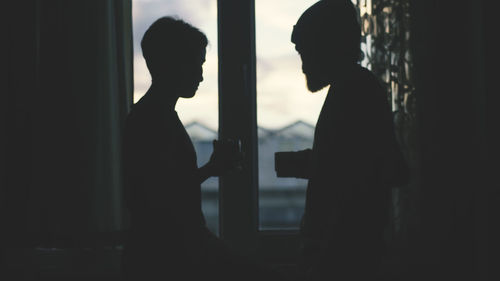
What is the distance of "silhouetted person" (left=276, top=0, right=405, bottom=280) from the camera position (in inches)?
35.5

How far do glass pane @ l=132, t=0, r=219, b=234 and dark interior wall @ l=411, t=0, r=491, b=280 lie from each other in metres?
0.87

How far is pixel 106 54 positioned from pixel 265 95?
71 cm

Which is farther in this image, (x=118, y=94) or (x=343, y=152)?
(x=118, y=94)

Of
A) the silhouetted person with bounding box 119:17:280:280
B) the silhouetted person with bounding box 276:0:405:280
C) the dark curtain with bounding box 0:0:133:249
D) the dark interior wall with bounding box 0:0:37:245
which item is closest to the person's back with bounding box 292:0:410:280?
the silhouetted person with bounding box 276:0:405:280

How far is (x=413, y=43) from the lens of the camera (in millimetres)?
1786

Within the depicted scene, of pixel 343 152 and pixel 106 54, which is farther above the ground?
pixel 106 54

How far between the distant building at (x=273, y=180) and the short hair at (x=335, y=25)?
2.97 feet

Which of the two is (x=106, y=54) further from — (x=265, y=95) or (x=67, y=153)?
(x=265, y=95)

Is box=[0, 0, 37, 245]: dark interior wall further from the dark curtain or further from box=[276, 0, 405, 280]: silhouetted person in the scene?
box=[276, 0, 405, 280]: silhouetted person

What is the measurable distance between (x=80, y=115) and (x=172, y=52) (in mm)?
967

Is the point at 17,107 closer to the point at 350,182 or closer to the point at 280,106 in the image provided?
the point at 280,106

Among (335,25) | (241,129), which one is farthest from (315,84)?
(241,129)

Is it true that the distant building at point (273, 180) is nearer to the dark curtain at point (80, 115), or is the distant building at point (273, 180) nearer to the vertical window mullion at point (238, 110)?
the vertical window mullion at point (238, 110)

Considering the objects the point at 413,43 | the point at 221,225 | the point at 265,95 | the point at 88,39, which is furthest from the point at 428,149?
the point at 88,39
